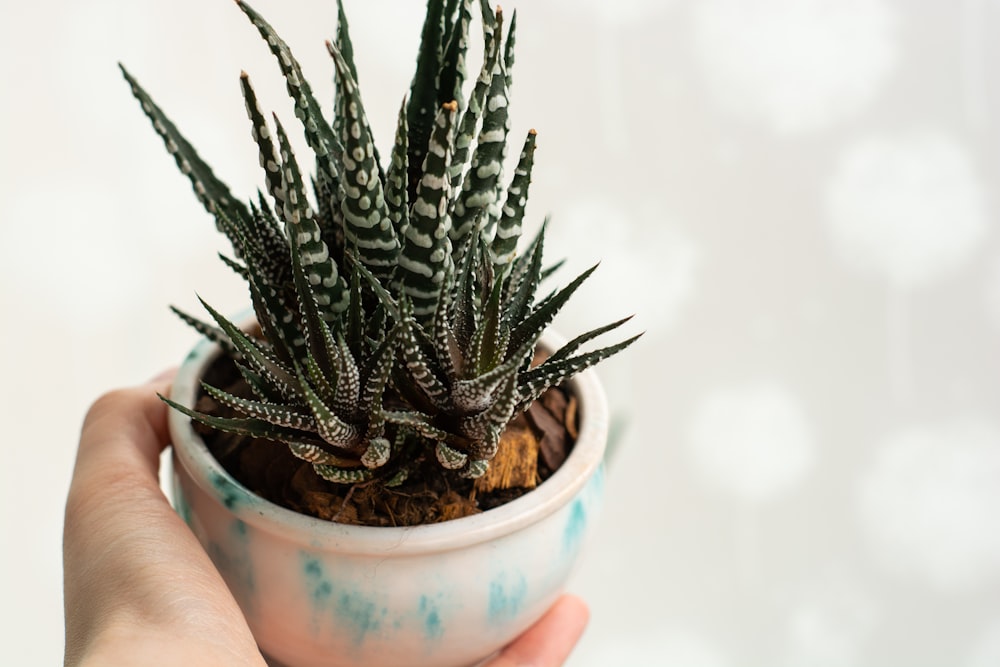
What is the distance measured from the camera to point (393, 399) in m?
0.75

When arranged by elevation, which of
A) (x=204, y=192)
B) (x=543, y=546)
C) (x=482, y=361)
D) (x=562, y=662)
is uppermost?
(x=204, y=192)

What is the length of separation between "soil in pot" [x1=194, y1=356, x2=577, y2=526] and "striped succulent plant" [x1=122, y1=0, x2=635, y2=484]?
2 centimetres

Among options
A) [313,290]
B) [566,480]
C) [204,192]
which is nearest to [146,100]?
[204,192]

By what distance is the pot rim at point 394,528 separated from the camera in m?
0.65

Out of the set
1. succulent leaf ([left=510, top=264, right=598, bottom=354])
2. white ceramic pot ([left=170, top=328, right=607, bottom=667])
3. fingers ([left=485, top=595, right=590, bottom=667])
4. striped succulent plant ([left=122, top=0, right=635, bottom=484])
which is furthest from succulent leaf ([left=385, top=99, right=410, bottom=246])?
fingers ([left=485, top=595, right=590, bottom=667])

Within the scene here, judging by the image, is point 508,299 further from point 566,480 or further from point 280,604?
point 280,604

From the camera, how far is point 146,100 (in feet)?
2.27

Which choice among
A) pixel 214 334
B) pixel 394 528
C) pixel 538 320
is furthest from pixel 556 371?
pixel 214 334

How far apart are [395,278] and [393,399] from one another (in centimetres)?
11

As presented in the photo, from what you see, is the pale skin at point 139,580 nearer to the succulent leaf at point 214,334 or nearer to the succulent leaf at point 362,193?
the succulent leaf at point 214,334

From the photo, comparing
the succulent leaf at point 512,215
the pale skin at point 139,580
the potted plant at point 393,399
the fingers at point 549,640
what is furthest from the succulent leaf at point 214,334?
the fingers at point 549,640

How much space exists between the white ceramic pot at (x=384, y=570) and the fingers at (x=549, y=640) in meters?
0.09

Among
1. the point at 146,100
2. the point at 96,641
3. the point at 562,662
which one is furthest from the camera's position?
the point at 562,662

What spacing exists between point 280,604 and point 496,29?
408 mm
